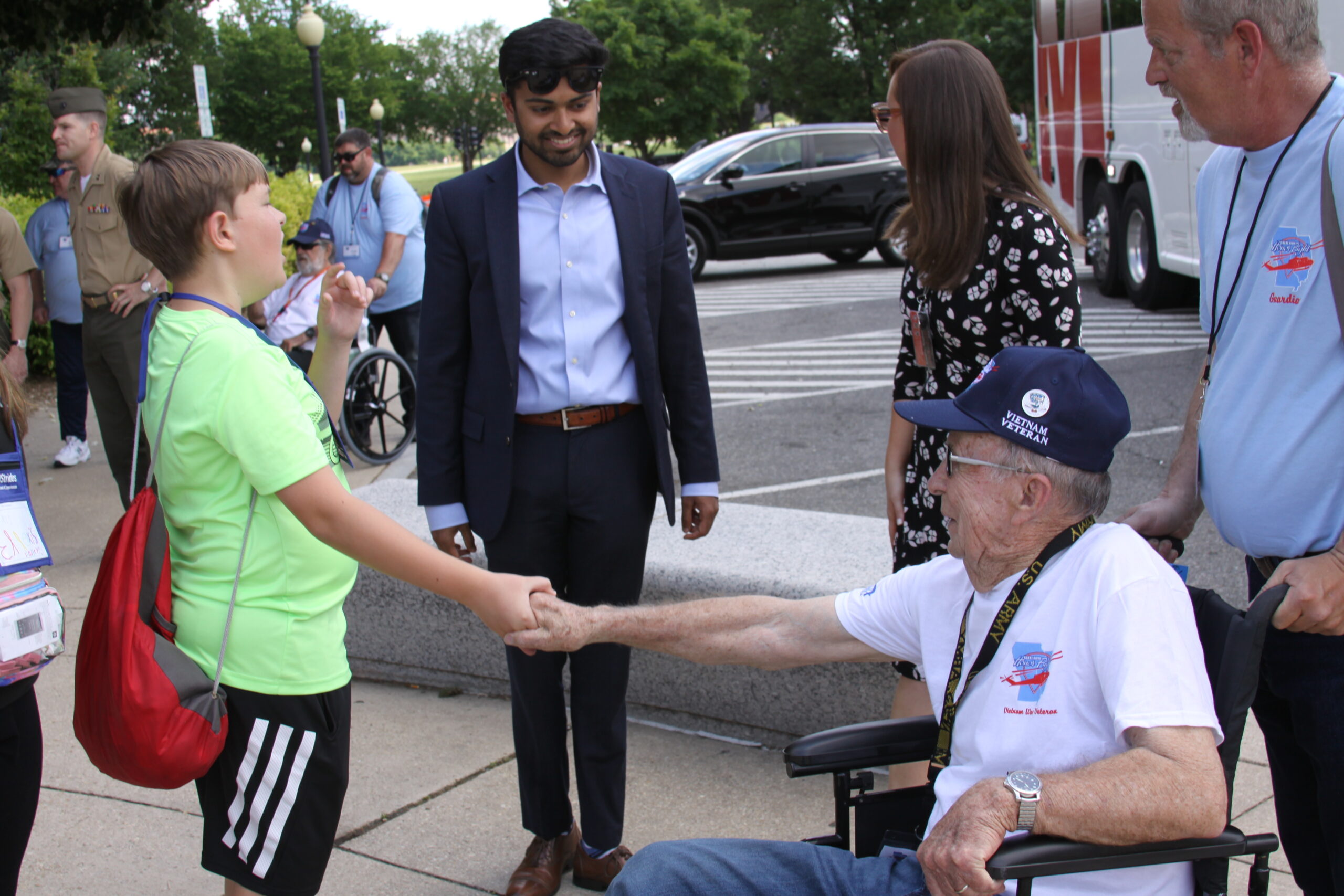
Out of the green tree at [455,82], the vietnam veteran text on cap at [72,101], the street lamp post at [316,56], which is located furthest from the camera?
the green tree at [455,82]

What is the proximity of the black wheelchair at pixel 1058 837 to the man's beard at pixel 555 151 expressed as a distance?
1.46m

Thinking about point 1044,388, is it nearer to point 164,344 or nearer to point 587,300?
point 587,300

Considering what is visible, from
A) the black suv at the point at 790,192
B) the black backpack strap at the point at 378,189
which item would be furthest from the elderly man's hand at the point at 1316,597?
the black suv at the point at 790,192

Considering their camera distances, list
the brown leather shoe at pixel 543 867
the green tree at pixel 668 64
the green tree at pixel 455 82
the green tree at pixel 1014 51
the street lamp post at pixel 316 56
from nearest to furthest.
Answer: the brown leather shoe at pixel 543 867 < the street lamp post at pixel 316 56 < the green tree at pixel 1014 51 < the green tree at pixel 668 64 < the green tree at pixel 455 82

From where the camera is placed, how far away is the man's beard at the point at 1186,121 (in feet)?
6.87

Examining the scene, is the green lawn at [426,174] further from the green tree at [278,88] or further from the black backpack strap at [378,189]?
the black backpack strap at [378,189]

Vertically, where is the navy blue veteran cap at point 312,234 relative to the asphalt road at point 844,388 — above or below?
above

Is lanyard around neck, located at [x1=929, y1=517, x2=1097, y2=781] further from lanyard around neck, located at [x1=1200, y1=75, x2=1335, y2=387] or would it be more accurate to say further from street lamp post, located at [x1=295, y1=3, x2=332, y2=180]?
street lamp post, located at [x1=295, y1=3, x2=332, y2=180]

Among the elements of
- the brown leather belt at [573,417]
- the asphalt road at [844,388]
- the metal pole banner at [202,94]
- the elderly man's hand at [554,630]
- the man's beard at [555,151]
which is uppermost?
the metal pole banner at [202,94]

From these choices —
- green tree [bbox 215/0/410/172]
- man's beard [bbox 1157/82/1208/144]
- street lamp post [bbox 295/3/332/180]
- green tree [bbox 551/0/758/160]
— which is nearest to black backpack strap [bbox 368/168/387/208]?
man's beard [bbox 1157/82/1208/144]

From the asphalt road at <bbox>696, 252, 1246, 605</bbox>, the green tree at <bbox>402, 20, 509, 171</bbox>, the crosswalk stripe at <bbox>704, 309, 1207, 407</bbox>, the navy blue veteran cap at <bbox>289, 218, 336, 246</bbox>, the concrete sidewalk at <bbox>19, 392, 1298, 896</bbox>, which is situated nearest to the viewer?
the concrete sidewalk at <bbox>19, 392, 1298, 896</bbox>

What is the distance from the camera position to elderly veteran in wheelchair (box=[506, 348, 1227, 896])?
5.44 feet

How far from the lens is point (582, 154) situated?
9.28 ft

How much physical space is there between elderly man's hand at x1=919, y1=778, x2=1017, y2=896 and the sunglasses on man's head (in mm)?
1817
